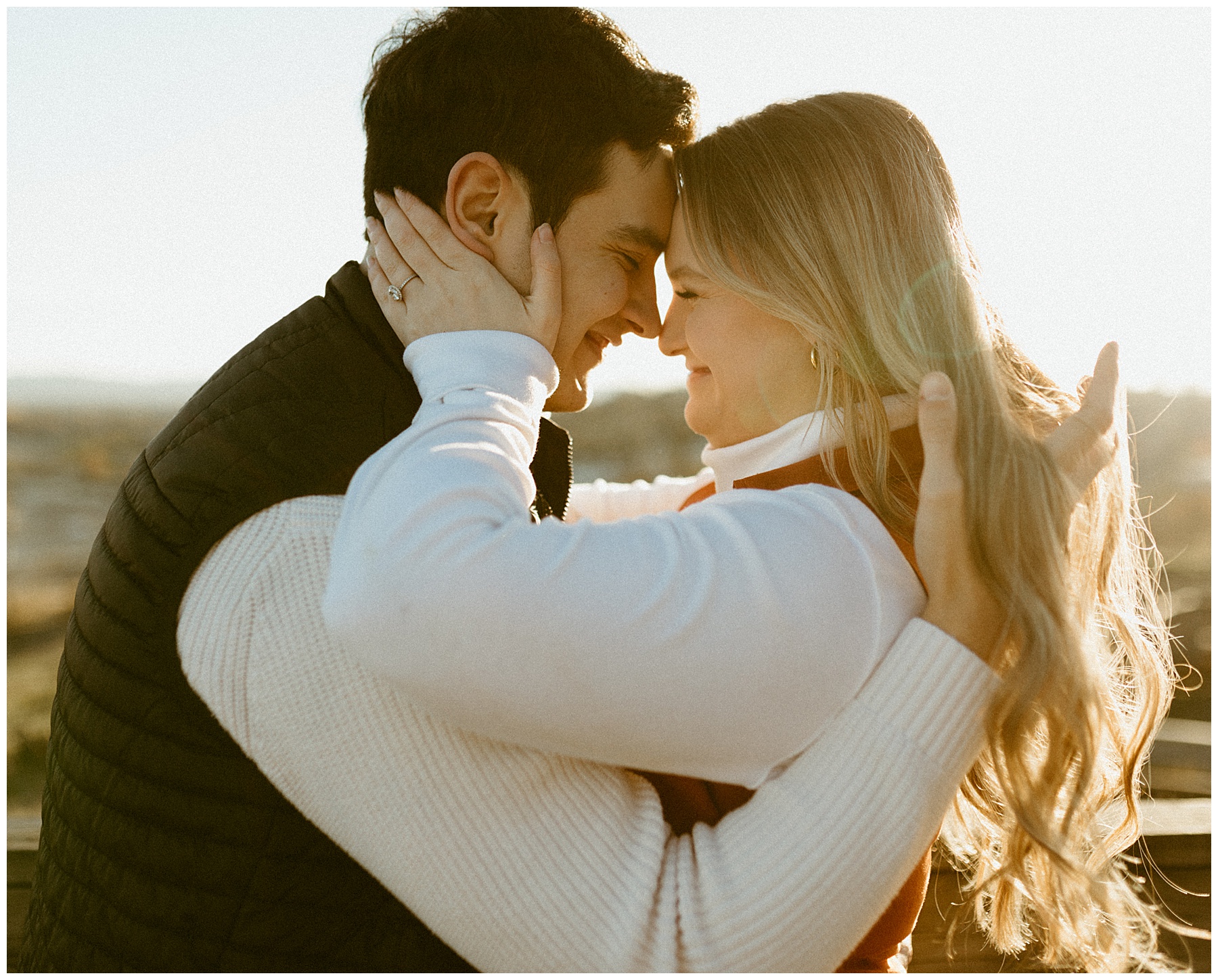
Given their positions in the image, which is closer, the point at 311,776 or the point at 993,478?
the point at 311,776

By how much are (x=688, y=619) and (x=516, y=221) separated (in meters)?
1.01

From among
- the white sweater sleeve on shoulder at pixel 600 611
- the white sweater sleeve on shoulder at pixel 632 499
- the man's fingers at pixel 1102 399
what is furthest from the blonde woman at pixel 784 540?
the white sweater sleeve on shoulder at pixel 632 499

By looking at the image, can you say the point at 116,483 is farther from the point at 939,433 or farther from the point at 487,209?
the point at 939,433

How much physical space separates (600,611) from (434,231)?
36.5 inches

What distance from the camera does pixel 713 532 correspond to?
1.21 metres

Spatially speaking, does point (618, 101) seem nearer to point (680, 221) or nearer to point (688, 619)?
point (680, 221)

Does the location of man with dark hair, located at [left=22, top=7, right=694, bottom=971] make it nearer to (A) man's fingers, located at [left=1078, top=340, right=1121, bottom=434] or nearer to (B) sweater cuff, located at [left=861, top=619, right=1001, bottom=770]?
(B) sweater cuff, located at [left=861, top=619, right=1001, bottom=770]

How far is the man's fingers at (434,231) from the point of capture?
1612 mm

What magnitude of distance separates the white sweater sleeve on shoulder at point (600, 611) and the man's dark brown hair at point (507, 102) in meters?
0.75

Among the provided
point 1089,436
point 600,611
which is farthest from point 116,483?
point 1089,436

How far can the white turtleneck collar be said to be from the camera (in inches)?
63.1

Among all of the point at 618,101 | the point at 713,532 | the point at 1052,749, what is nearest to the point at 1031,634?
the point at 1052,749

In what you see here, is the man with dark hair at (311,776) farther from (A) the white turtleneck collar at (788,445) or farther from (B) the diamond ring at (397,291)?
(A) the white turtleneck collar at (788,445)

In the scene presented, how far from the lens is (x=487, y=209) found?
5.79 feet
